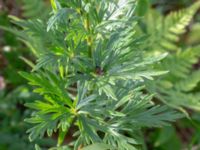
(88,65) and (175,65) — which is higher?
(88,65)

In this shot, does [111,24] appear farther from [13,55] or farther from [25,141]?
[13,55]

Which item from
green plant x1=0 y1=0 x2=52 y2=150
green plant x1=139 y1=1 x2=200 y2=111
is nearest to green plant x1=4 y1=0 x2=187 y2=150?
green plant x1=139 y1=1 x2=200 y2=111

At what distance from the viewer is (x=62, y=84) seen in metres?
1.19

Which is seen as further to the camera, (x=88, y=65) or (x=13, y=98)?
(x=13, y=98)

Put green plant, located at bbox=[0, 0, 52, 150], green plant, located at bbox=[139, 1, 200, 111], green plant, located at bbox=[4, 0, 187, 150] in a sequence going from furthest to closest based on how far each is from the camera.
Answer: green plant, located at bbox=[0, 0, 52, 150] → green plant, located at bbox=[139, 1, 200, 111] → green plant, located at bbox=[4, 0, 187, 150]

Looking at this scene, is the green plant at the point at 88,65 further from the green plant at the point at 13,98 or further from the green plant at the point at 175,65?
the green plant at the point at 13,98

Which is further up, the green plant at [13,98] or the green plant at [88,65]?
the green plant at [88,65]

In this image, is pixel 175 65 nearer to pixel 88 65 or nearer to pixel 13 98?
pixel 13 98

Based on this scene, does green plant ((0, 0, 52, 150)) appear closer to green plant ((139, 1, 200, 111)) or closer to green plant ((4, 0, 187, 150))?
green plant ((139, 1, 200, 111))

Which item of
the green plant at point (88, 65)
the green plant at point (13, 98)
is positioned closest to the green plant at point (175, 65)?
the green plant at point (13, 98)

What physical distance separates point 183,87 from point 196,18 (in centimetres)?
92

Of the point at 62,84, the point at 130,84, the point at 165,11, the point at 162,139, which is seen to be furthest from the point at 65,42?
the point at 165,11

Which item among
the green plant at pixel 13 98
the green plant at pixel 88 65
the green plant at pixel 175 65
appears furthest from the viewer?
the green plant at pixel 13 98

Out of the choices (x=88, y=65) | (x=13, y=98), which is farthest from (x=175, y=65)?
(x=88, y=65)
